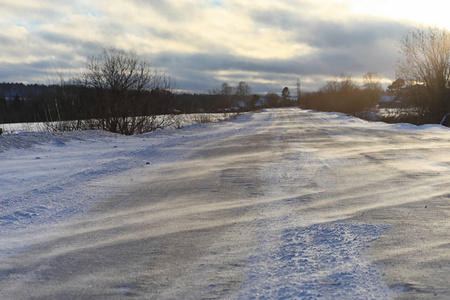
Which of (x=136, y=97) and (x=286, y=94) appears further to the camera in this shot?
(x=286, y=94)

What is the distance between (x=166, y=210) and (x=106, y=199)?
122cm

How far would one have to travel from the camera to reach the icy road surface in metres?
2.82

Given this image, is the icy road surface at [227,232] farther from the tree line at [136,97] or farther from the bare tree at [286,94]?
the bare tree at [286,94]

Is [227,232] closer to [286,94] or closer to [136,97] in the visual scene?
[136,97]

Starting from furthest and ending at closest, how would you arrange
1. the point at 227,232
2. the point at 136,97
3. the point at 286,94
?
the point at 286,94 < the point at 136,97 < the point at 227,232

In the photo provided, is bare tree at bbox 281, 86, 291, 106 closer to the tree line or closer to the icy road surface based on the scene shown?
the tree line

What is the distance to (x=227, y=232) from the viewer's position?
405 cm

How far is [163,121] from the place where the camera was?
23.8 meters

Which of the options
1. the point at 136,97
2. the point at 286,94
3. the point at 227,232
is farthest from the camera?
the point at 286,94

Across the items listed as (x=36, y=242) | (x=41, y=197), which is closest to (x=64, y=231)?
(x=36, y=242)

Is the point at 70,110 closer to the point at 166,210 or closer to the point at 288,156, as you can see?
the point at 288,156

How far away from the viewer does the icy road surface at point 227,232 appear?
2824 millimetres

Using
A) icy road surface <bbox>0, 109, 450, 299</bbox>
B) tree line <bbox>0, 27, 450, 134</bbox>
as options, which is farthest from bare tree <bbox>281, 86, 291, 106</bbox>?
icy road surface <bbox>0, 109, 450, 299</bbox>

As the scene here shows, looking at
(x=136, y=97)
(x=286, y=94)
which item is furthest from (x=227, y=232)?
(x=286, y=94)
